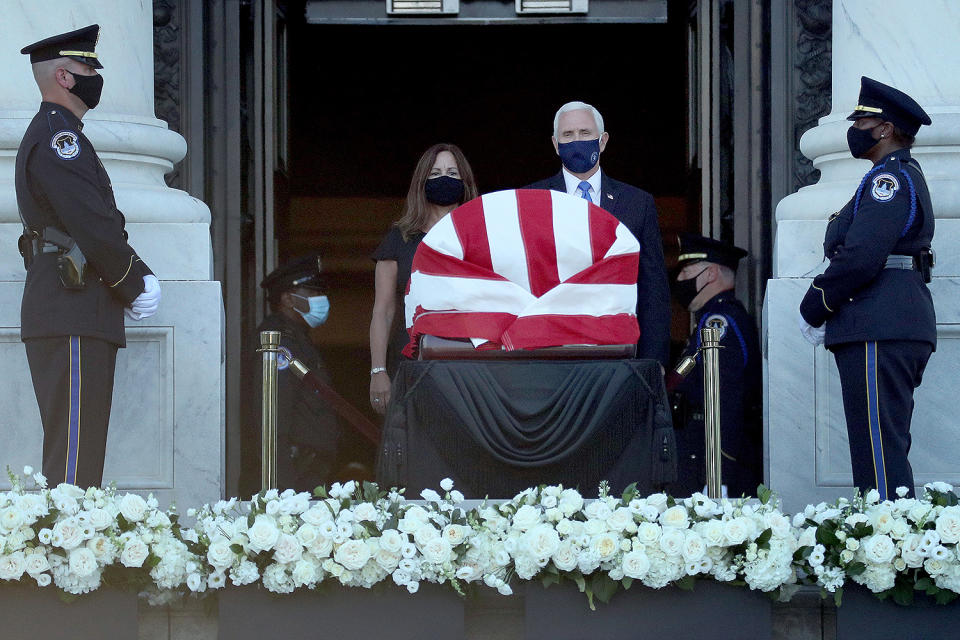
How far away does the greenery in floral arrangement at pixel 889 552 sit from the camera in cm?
428

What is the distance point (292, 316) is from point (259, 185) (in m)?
0.83

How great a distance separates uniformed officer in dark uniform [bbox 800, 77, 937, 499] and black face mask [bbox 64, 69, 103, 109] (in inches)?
101

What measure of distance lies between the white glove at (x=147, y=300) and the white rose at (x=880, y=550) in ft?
8.32

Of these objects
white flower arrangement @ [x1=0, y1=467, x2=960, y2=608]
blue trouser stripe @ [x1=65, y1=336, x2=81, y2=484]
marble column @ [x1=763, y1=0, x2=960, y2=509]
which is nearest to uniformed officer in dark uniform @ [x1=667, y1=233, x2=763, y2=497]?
marble column @ [x1=763, y1=0, x2=960, y2=509]

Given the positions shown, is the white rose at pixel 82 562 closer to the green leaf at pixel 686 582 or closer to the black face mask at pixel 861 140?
the green leaf at pixel 686 582

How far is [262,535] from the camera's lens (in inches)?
168

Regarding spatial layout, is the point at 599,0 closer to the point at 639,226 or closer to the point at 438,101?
the point at 639,226

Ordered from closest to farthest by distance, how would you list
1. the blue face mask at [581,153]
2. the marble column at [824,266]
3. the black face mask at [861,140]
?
1. the black face mask at [861,140]
2. the blue face mask at [581,153]
3. the marble column at [824,266]

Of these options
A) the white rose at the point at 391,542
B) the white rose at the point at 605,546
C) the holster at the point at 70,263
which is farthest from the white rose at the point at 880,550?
the holster at the point at 70,263

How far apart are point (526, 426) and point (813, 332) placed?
3.73 ft

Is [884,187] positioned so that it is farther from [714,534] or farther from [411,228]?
[411,228]

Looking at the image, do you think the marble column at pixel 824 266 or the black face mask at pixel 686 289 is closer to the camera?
the marble column at pixel 824 266

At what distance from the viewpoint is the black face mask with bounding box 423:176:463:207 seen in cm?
615

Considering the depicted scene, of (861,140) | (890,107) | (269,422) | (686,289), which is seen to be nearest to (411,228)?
(269,422)
